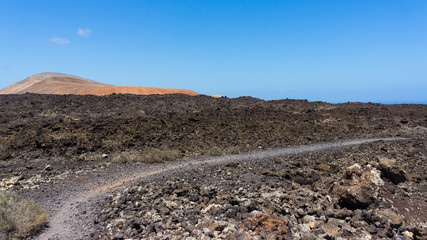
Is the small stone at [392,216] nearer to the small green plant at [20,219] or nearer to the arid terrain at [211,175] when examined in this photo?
the arid terrain at [211,175]

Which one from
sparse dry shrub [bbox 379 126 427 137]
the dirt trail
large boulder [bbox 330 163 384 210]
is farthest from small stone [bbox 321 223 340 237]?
sparse dry shrub [bbox 379 126 427 137]

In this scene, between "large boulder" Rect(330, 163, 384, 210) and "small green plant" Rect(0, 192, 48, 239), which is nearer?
"small green plant" Rect(0, 192, 48, 239)

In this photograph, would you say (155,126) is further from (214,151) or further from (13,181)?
(13,181)

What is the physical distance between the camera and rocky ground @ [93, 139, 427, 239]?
431 cm

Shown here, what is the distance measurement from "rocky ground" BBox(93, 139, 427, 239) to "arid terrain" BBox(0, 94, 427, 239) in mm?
26

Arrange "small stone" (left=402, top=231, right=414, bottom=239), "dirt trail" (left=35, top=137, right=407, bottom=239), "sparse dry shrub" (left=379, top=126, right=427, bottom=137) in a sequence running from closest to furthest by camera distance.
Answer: "small stone" (left=402, top=231, right=414, bottom=239) < "dirt trail" (left=35, top=137, right=407, bottom=239) < "sparse dry shrub" (left=379, top=126, right=427, bottom=137)

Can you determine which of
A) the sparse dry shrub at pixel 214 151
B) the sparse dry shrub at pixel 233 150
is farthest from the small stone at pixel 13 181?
the sparse dry shrub at pixel 233 150

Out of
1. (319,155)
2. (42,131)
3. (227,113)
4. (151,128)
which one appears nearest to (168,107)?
(227,113)

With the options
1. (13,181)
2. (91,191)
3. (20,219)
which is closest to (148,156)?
(91,191)

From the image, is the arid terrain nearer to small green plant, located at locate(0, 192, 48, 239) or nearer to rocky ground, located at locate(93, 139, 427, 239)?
rocky ground, located at locate(93, 139, 427, 239)

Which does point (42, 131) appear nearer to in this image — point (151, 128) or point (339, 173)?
point (151, 128)

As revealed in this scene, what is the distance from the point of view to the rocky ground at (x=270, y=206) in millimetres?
4312

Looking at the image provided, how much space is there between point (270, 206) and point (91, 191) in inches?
216

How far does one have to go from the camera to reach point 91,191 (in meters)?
7.58
